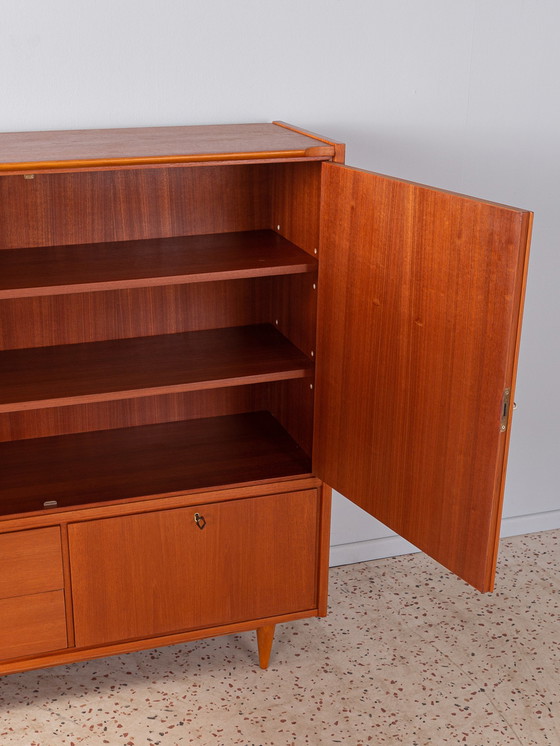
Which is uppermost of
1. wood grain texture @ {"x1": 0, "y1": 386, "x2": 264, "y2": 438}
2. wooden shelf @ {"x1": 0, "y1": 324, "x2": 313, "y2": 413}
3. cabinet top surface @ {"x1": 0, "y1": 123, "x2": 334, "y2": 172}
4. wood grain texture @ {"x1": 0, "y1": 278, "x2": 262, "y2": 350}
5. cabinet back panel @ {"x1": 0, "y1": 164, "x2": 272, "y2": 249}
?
cabinet top surface @ {"x1": 0, "y1": 123, "x2": 334, "y2": 172}

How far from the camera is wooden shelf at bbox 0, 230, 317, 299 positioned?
2.02m

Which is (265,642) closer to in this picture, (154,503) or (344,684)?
(344,684)

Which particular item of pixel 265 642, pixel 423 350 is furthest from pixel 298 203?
pixel 265 642

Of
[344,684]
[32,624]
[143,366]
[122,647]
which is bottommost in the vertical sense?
[344,684]

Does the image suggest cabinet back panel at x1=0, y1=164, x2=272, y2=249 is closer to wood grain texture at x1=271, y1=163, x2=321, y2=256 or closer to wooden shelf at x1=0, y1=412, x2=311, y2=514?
wood grain texture at x1=271, y1=163, x2=321, y2=256

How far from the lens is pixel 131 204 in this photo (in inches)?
91.6

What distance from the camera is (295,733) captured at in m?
2.31

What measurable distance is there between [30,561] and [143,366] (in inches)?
21.2

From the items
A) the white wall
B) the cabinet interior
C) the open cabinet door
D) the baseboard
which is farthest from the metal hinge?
the baseboard

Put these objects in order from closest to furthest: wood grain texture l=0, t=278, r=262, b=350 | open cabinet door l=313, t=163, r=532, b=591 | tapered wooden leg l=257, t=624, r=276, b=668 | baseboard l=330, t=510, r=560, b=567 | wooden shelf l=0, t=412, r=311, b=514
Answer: open cabinet door l=313, t=163, r=532, b=591, wooden shelf l=0, t=412, r=311, b=514, wood grain texture l=0, t=278, r=262, b=350, tapered wooden leg l=257, t=624, r=276, b=668, baseboard l=330, t=510, r=560, b=567

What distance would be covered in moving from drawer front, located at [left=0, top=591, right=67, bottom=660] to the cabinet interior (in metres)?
0.23

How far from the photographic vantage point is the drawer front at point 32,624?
85.9 inches

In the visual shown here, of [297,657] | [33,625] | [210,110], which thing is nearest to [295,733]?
[297,657]

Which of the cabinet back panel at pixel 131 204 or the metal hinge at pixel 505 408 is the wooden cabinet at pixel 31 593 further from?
the metal hinge at pixel 505 408
